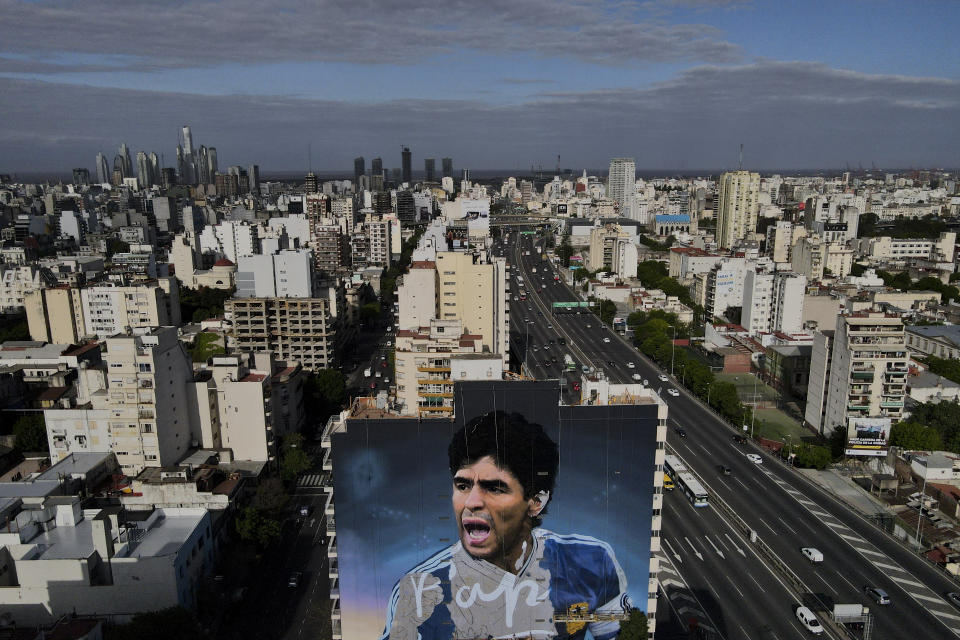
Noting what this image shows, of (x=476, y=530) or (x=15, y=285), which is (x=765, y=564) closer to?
(x=476, y=530)

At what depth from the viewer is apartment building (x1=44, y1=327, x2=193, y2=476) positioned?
1984cm

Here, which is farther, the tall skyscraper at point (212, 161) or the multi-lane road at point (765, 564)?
the tall skyscraper at point (212, 161)

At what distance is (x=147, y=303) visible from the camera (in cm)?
3644

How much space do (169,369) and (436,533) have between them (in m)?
12.2

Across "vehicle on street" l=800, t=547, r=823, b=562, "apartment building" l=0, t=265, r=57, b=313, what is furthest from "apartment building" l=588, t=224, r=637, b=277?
"apartment building" l=0, t=265, r=57, b=313

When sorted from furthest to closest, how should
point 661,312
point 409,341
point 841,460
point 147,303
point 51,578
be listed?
point 661,312
point 147,303
point 841,460
point 409,341
point 51,578

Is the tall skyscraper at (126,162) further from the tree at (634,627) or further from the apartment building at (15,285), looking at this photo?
the tree at (634,627)

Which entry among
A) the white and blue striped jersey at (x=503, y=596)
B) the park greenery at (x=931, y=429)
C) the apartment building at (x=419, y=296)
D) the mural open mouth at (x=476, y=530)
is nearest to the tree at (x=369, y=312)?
the apartment building at (x=419, y=296)

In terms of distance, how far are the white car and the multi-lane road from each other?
165 mm

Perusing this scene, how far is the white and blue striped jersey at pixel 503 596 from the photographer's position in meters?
12.4

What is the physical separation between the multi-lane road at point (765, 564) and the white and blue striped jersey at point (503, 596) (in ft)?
13.8

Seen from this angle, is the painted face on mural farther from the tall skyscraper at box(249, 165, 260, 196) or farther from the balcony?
the tall skyscraper at box(249, 165, 260, 196)

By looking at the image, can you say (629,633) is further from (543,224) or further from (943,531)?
(543,224)

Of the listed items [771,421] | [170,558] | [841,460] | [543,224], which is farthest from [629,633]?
[543,224]
